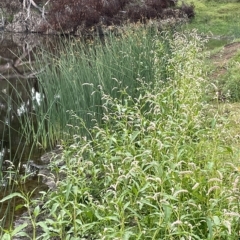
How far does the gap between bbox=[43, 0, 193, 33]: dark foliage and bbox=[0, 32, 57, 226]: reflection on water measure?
1.47m

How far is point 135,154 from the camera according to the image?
2.73 meters

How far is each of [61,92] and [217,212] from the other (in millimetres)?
2880

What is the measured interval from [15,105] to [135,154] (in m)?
4.36

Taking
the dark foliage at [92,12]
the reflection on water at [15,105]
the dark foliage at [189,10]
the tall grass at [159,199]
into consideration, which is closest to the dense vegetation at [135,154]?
the tall grass at [159,199]

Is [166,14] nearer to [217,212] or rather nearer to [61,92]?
[61,92]

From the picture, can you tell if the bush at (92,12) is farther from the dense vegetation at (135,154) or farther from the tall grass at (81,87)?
the tall grass at (81,87)

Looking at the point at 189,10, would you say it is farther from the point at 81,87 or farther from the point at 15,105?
the point at 81,87

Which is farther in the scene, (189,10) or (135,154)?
(189,10)

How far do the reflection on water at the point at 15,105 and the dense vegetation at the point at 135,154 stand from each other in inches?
9.8

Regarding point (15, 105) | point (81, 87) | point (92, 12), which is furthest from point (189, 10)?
point (81, 87)

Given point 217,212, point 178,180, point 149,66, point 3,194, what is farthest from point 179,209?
point 149,66

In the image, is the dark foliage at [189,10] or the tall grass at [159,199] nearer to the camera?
the tall grass at [159,199]

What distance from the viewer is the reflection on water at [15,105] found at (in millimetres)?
3563

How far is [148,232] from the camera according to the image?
1.97 metres
